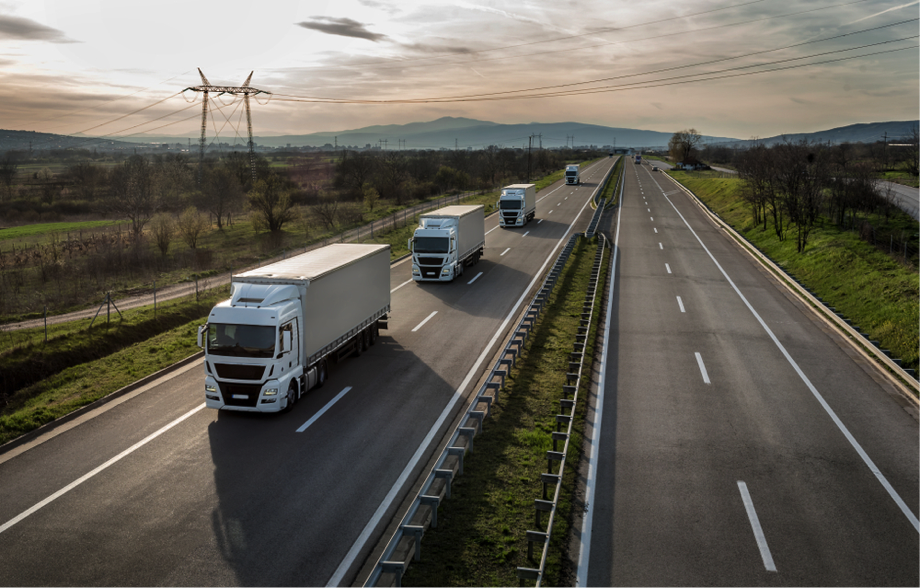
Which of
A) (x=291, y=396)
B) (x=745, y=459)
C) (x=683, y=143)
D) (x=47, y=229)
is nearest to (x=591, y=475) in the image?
(x=745, y=459)

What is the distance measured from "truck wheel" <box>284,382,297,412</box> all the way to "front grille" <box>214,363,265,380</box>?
0.96 meters

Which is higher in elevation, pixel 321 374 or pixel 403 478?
pixel 321 374

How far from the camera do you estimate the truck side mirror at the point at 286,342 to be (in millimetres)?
13688

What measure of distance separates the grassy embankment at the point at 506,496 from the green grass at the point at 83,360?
10.7 meters

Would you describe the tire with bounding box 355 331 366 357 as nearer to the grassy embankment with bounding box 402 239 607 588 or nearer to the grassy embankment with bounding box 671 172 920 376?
the grassy embankment with bounding box 402 239 607 588

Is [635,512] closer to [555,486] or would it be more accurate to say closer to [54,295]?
[555,486]

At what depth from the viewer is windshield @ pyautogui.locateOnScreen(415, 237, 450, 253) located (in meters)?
28.8

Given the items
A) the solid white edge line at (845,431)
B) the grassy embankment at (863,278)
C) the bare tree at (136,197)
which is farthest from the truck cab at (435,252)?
the bare tree at (136,197)

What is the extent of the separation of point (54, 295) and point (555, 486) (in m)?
32.1

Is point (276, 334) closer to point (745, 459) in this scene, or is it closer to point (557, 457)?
point (557, 457)

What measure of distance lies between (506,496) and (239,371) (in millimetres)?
7140

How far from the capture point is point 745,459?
12.0 m

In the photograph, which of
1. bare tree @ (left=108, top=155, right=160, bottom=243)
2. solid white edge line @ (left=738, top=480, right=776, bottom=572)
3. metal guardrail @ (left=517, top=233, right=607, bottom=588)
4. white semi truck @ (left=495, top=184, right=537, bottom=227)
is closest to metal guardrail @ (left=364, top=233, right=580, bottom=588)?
metal guardrail @ (left=517, top=233, right=607, bottom=588)

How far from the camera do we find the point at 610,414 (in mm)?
14172
